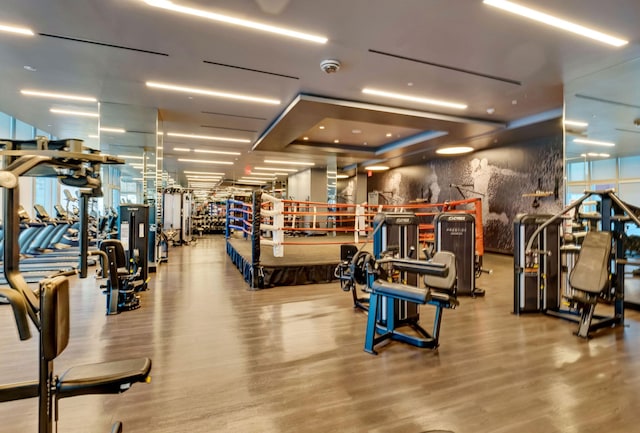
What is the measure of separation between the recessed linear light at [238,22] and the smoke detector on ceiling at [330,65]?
1.54 ft

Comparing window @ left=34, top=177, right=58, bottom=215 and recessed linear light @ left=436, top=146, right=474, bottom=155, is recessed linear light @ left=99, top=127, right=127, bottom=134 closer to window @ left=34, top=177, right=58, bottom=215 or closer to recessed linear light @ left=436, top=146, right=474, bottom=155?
window @ left=34, top=177, right=58, bottom=215

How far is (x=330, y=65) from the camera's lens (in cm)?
459

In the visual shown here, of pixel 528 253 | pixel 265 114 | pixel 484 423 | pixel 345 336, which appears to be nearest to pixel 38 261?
pixel 265 114

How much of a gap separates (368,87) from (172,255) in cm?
686

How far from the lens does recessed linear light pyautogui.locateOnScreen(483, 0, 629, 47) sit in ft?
11.0

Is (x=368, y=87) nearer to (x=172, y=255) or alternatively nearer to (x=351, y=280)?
(x=351, y=280)

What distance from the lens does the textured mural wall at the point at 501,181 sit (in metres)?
7.90

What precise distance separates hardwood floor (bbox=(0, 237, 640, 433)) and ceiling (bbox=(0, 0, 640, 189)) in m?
3.39

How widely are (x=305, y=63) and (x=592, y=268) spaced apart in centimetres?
435

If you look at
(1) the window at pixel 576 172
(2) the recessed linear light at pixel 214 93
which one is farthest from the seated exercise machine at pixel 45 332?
(1) the window at pixel 576 172

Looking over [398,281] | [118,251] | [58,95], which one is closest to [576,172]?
[398,281]

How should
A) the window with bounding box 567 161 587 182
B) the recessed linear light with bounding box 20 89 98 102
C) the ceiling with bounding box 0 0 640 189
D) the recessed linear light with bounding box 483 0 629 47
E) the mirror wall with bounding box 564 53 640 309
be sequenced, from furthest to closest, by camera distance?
the recessed linear light with bounding box 20 89 98 102, the window with bounding box 567 161 587 182, the mirror wall with bounding box 564 53 640 309, the ceiling with bounding box 0 0 640 189, the recessed linear light with bounding box 483 0 629 47

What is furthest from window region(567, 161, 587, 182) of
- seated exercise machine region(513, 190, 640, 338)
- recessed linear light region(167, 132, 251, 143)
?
recessed linear light region(167, 132, 251, 143)

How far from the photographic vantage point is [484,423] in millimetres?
1823
